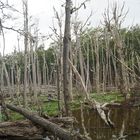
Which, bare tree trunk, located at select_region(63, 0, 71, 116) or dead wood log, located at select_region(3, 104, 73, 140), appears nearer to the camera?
dead wood log, located at select_region(3, 104, 73, 140)

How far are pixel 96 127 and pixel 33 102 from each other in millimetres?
15624

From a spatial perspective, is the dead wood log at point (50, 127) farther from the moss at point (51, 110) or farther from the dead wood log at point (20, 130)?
the moss at point (51, 110)

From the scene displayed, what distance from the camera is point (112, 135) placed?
12602mm

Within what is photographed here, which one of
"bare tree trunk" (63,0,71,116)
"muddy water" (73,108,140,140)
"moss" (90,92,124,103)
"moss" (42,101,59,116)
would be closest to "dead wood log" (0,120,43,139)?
"bare tree trunk" (63,0,71,116)

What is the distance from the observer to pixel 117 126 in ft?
48.9

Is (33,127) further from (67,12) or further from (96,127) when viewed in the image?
(67,12)

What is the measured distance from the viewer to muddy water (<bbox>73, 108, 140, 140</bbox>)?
40.4 feet

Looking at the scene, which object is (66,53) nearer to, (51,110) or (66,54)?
(66,54)

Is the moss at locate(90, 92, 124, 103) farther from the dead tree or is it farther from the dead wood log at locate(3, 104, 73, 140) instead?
the dead wood log at locate(3, 104, 73, 140)

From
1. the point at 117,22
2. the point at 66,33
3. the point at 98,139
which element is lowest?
the point at 98,139

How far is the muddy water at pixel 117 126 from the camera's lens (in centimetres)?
1232

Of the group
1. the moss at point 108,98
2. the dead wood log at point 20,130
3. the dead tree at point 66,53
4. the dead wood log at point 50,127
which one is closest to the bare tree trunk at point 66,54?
the dead tree at point 66,53

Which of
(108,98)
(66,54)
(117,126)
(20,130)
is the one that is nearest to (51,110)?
(108,98)

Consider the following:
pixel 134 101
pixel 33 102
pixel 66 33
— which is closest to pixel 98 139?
pixel 66 33
